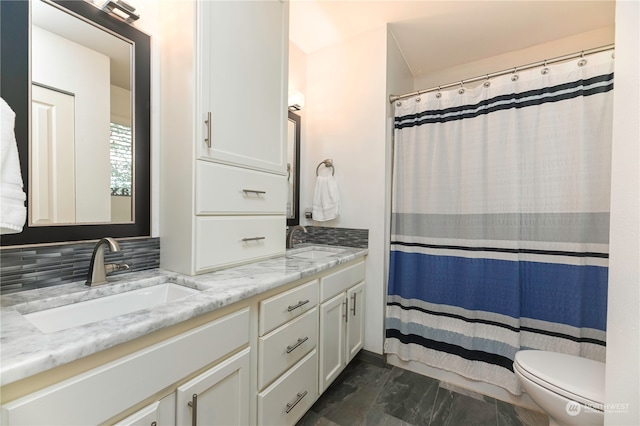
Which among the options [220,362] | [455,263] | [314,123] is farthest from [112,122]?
[455,263]

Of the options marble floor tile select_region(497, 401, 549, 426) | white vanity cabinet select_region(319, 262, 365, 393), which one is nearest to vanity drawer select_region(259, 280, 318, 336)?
white vanity cabinet select_region(319, 262, 365, 393)

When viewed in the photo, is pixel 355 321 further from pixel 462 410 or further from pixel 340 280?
pixel 462 410

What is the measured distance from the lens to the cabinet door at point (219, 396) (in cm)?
78

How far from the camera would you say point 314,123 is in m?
2.26

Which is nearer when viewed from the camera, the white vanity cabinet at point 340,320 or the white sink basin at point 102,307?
the white sink basin at point 102,307

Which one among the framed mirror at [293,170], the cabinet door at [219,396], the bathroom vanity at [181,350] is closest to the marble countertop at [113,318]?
the bathroom vanity at [181,350]

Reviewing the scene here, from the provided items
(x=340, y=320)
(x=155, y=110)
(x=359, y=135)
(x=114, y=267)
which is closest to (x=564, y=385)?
(x=340, y=320)

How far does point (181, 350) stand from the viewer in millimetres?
768

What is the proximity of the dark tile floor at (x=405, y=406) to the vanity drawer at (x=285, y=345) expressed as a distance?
47 centimetres

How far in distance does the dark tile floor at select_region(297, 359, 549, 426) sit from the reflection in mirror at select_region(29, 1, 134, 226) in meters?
1.49

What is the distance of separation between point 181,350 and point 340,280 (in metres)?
1.02

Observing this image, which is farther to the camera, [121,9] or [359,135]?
[359,135]

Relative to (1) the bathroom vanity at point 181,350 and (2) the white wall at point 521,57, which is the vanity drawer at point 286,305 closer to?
(1) the bathroom vanity at point 181,350

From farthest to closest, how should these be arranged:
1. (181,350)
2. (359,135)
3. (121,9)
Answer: (359,135)
(121,9)
(181,350)
